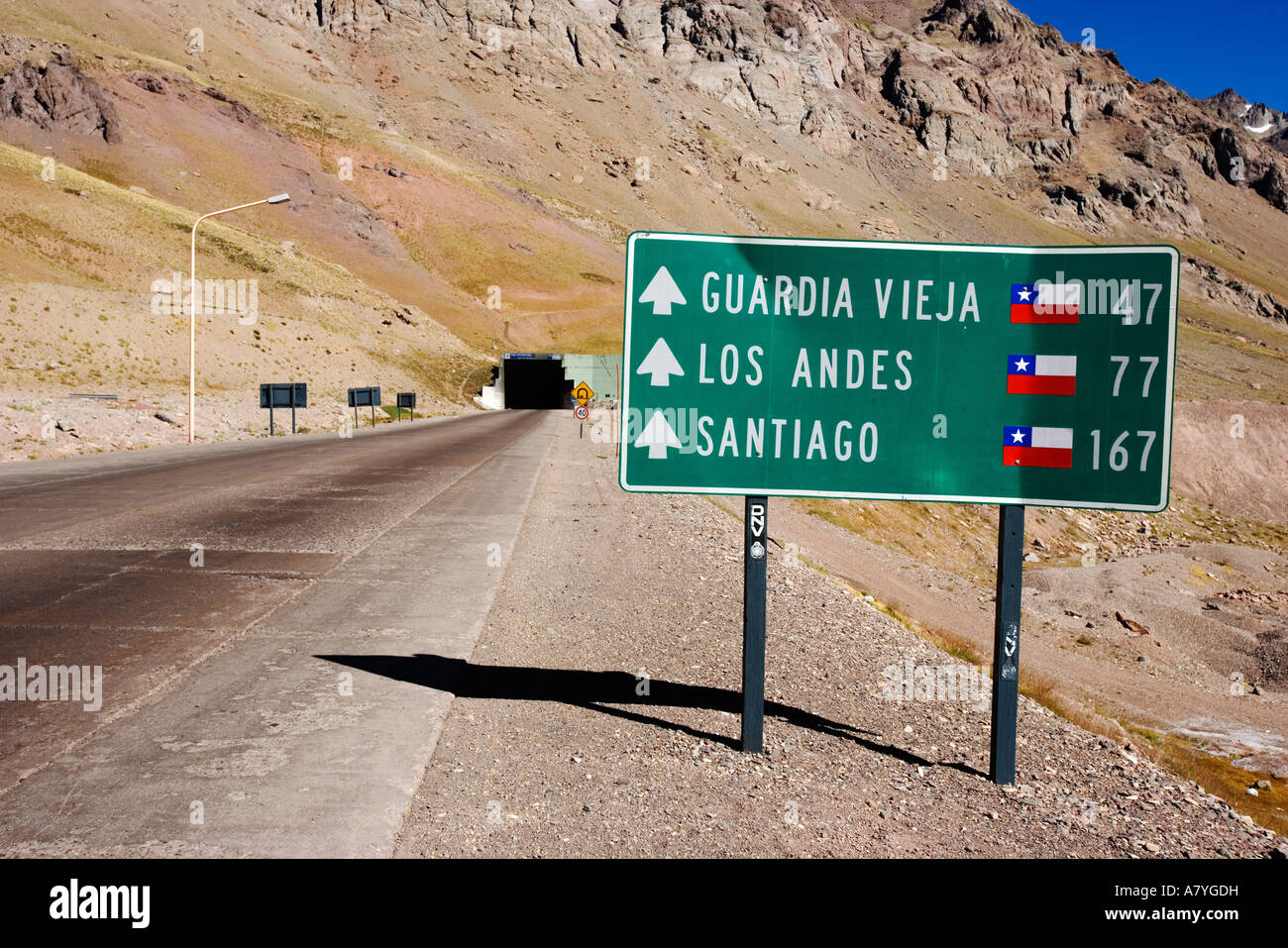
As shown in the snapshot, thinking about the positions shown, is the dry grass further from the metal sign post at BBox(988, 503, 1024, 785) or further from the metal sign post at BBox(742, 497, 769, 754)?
the metal sign post at BBox(742, 497, 769, 754)

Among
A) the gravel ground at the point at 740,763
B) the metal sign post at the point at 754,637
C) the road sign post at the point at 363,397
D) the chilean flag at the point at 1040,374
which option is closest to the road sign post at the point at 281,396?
the road sign post at the point at 363,397

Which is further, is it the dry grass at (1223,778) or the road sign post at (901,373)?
the dry grass at (1223,778)

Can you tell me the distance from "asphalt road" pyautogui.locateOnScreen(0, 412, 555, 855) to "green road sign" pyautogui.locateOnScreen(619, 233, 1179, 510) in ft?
8.07

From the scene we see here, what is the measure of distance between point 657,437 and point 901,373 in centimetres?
154

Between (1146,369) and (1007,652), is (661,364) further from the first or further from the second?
(1146,369)

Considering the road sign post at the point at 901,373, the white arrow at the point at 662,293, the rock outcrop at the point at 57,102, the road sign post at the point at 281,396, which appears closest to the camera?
the road sign post at the point at 901,373

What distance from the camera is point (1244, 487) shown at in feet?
170

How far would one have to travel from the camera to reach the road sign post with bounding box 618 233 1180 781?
5094 mm

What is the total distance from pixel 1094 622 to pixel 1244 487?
41.9 m

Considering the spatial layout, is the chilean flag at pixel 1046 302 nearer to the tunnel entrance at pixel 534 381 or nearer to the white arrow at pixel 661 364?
the white arrow at pixel 661 364

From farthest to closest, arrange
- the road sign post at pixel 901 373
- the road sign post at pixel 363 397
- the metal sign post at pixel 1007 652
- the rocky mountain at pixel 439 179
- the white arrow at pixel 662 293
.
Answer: the rocky mountain at pixel 439 179
the road sign post at pixel 363 397
the white arrow at pixel 662 293
the road sign post at pixel 901 373
the metal sign post at pixel 1007 652

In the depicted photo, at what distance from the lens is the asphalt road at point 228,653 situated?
4.11 m

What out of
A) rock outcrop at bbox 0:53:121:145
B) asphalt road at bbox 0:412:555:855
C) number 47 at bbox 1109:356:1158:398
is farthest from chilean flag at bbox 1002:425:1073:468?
rock outcrop at bbox 0:53:121:145

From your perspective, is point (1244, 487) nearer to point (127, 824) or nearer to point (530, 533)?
point (530, 533)
